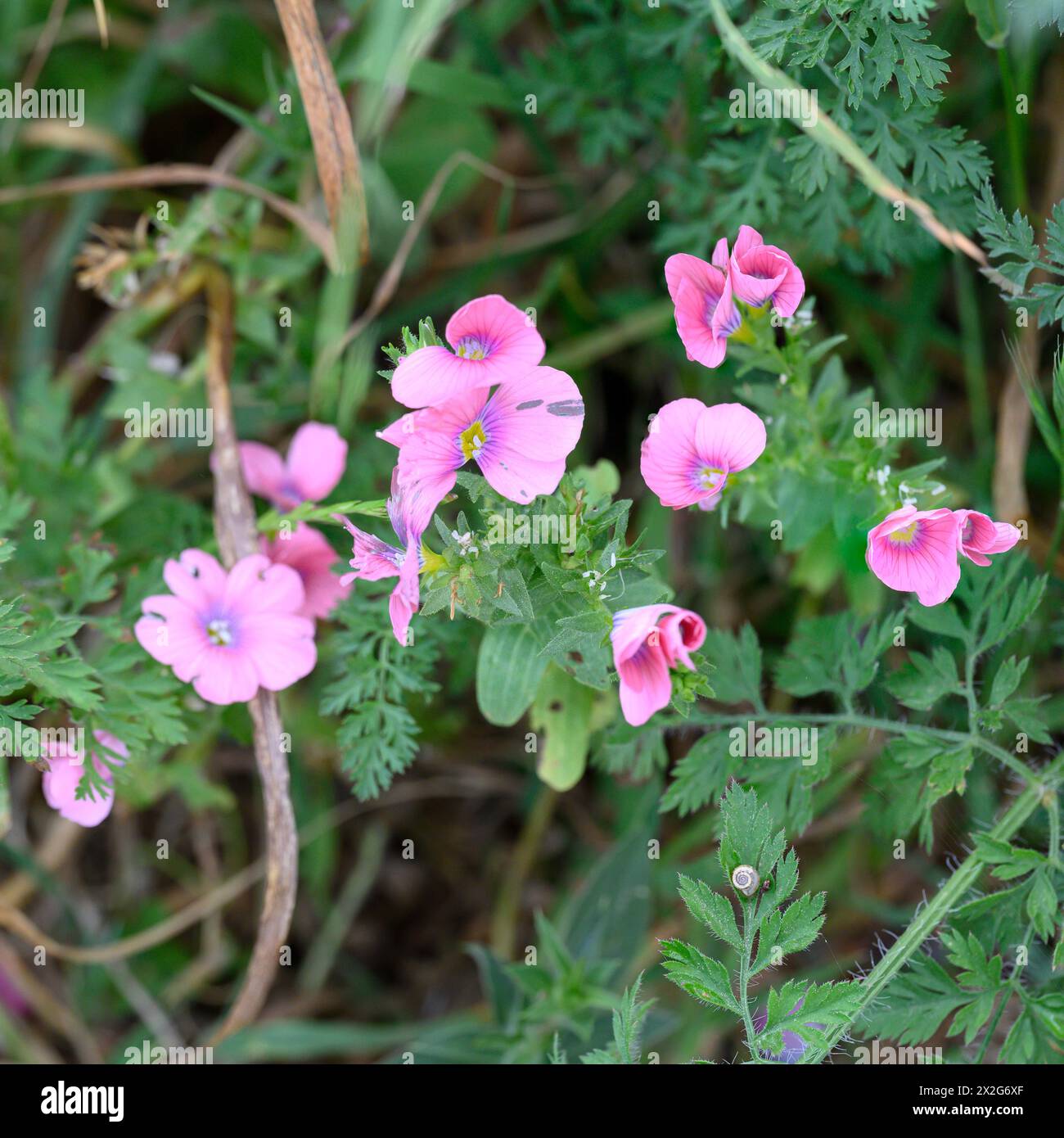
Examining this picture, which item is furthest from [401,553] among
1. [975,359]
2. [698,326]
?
[975,359]

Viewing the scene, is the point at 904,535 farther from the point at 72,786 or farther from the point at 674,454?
the point at 72,786

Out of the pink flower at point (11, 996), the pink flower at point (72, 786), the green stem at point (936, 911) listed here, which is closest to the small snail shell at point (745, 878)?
the green stem at point (936, 911)

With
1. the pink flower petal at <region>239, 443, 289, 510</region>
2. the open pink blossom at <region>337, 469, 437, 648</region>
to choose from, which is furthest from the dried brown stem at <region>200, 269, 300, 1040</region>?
the open pink blossom at <region>337, 469, 437, 648</region>

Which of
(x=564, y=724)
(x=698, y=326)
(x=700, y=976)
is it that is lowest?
(x=700, y=976)

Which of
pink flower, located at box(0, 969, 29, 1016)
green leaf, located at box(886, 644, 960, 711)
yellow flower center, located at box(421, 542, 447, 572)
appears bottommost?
pink flower, located at box(0, 969, 29, 1016)

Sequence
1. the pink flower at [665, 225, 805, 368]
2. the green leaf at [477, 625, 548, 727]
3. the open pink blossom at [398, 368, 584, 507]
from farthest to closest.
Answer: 1. the green leaf at [477, 625, 548, 727]
2. the pink flower at [665, 225, 805, 368]
3. the open pink blossom at [398, 368, 584, 507]

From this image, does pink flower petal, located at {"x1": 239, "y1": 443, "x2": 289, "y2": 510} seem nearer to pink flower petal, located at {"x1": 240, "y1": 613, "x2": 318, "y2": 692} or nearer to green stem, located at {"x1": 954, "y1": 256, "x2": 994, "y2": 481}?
pink flower petal, located at {"x1": 240, "y1": 613, "x2": 318, "y2": 692}
